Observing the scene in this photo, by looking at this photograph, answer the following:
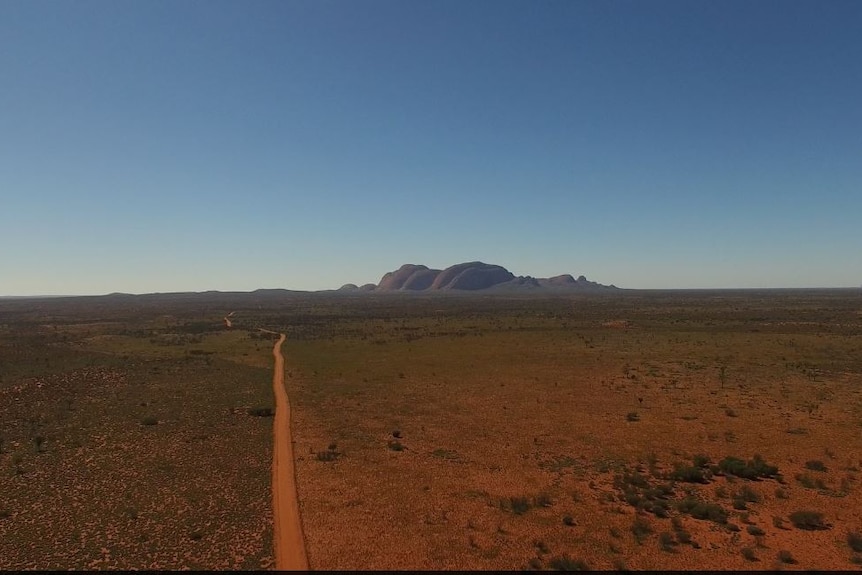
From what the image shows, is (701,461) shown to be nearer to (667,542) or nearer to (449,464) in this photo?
(667,542)

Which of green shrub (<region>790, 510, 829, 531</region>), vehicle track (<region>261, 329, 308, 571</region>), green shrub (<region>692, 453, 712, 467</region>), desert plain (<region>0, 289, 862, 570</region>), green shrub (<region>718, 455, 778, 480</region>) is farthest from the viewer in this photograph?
green shrub (<region>692, 453, 712, 467</region>)

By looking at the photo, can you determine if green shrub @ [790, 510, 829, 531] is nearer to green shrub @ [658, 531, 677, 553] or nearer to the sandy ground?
green shrub @ [658, 531, 677, 553]

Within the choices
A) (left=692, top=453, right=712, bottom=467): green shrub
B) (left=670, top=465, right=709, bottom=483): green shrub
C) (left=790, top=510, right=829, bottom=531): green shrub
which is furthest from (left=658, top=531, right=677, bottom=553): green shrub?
(left=692, top=453, right=712, bottom=467): green shrub

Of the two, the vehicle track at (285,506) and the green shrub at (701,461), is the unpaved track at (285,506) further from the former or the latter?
the green shrub at (701,461)

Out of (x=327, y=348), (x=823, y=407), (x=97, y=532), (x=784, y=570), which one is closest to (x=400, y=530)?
(x=97, y=532)

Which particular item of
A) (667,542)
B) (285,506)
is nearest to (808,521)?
(667,542)

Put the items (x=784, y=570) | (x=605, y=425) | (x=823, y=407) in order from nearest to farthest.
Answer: (x=784, y=570)
(x=605, y=425)
(x=823, y=407)

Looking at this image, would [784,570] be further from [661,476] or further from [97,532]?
[97,532]
